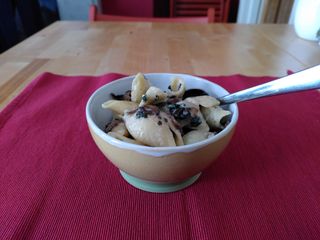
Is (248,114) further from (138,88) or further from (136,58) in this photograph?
(136,58)

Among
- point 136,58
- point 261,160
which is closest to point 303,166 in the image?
point 261,160

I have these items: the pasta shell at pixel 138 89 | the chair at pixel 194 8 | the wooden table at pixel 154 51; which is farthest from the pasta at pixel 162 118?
the chair at pixel 194 8

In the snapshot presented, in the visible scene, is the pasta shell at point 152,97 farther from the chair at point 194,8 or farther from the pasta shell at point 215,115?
the chair at point 194,8

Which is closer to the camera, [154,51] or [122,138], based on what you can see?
[122,138]

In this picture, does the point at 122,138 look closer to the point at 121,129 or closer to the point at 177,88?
the point at 121,129

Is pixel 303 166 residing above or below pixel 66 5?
above

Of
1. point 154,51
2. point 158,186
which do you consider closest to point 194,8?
point 154,51

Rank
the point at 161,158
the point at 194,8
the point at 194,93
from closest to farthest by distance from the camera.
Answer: the point at 161,158, the point at 194,93, the point at 194,8
